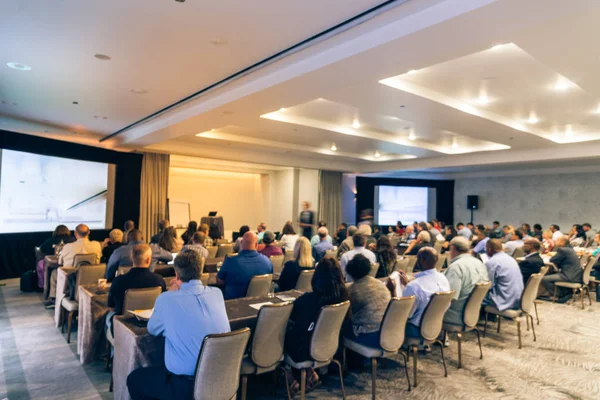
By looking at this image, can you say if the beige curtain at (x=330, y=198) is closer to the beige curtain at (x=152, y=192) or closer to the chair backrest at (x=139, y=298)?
the beige curtain at (x=152, y=192)

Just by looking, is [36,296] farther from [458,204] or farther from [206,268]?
[458,204]

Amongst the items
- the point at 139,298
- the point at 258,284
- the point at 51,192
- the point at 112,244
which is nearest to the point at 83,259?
the point at 112,244

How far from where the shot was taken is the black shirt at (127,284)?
11.1 ft

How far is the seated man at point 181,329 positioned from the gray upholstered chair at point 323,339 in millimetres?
785

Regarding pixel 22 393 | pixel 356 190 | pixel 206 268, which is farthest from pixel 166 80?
pixel 356 190

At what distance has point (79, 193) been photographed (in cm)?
935

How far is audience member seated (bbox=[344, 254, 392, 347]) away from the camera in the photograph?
3373 millimetres

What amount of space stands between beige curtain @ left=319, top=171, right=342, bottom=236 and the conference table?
1215 cm

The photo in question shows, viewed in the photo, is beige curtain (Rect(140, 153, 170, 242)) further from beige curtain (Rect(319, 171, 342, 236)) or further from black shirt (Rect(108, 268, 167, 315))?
black shirt (Rect(108, 268, 167, 315))

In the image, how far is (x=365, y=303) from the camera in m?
3.42

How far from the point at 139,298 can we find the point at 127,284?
19 cm

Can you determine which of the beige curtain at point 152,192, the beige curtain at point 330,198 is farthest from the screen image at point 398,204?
the beige curtain at point 152,192

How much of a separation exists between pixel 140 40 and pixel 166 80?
4.18ft

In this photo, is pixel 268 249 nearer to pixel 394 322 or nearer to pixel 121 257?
pixel 121 257
